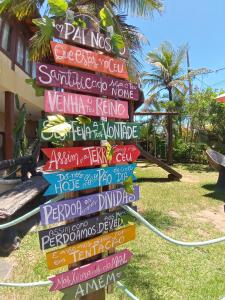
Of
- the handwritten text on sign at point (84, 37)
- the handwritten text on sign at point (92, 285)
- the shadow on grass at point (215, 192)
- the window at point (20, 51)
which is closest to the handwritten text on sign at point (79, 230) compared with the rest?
the handwritten text on sign at point (92, 285)

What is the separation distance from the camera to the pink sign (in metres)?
2.37

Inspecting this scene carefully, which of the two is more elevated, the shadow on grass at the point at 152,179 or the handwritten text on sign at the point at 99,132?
the handwritten text on sign at the point at 99,132

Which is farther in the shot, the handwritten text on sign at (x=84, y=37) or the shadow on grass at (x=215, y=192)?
the shadow on grass at (x=215, y=192)

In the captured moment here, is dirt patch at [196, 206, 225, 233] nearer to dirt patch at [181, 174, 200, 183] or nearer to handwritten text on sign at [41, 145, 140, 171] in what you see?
handwritten text on sign at [41, 145, 140, 171]

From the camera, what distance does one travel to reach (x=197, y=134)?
18438 mm

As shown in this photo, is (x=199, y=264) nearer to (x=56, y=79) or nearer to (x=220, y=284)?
(x=220, y=284)

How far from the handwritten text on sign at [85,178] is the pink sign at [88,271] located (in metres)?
0.57

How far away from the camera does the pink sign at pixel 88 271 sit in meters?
2.37

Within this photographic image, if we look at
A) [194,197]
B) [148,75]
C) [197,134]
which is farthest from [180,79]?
[194,197]

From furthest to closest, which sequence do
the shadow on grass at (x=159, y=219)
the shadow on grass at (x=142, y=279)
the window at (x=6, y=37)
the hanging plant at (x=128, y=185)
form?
the window at (x=6, y=37) < the shadow on grass at (x=159, y=219) < the shadow on grass at (x=142, y=279) < the hanging plant at (x=128, y=185)

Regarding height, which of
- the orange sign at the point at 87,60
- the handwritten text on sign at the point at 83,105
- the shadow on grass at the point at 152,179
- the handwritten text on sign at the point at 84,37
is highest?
the handwritten text on sign at the point at 84,37

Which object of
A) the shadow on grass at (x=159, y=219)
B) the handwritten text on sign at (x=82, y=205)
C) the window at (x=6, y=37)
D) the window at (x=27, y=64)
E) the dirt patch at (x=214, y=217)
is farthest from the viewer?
the window at (x=27, y=64)

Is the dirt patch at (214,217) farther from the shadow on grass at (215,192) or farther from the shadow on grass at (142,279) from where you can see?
the shadow on grass at (142,279)

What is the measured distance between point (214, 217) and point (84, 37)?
549cm
